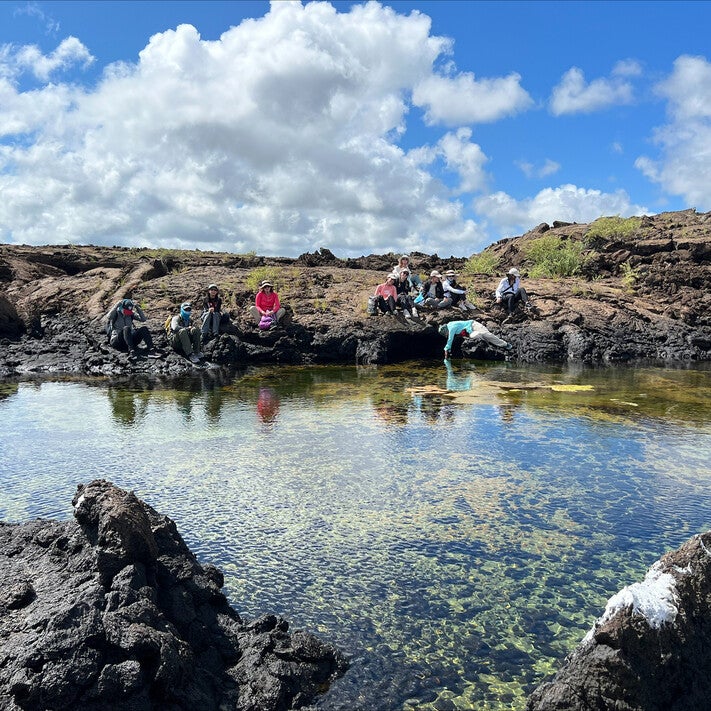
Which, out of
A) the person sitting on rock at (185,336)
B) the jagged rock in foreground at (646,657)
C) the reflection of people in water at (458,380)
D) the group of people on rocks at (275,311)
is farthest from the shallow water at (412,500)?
the group of people on rocks at (275,311)

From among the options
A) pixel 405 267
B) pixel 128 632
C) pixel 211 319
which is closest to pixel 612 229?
pixel 405 267

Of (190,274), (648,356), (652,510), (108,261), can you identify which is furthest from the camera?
(108,261)

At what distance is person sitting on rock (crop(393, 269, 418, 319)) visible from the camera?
21562mm

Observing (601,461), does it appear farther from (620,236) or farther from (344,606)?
(620,236)

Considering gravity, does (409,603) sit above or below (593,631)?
below

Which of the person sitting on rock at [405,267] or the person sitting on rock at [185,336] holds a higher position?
the person sitting on rock at [405,267]

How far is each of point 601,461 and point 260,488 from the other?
15.7ft

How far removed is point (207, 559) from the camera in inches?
231

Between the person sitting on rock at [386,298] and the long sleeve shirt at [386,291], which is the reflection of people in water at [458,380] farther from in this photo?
the long sleeve shirt at [386,291]

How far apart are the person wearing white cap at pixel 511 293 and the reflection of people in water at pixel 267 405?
10.8 metres

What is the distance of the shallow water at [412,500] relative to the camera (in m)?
4.54

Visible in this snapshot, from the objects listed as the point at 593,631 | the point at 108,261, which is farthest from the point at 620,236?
the point at 593,631

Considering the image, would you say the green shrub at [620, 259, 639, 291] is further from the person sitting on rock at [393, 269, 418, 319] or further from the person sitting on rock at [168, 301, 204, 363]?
the person sitting on rock at [168, 301, 204, 363]

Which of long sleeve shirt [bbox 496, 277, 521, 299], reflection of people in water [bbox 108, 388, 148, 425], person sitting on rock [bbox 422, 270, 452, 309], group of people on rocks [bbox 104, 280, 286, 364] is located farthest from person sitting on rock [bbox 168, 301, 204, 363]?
long sleeve shirt [bbox 496, 277, 521, 299]
